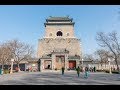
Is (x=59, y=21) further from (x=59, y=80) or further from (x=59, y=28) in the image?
(x=59, y=80)

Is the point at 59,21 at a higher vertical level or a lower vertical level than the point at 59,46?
higher

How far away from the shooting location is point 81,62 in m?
54.9

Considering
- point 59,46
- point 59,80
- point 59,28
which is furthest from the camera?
point 59,28

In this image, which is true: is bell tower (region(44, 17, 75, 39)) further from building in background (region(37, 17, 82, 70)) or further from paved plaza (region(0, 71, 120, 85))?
paved plaza (region(0, 71, 120, 85))

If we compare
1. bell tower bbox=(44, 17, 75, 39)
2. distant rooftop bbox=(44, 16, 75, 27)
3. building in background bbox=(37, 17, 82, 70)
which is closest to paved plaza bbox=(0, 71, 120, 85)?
building in background bbox=(37, 17, 82, 70)

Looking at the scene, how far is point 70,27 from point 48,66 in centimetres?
1272

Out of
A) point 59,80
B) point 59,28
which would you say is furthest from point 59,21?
point 59,80

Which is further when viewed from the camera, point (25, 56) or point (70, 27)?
point (70, 27)

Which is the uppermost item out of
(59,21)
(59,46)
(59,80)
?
(59,21)

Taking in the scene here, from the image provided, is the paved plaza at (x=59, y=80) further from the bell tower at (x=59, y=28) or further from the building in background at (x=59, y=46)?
the bell tower at (x=59, y=28)

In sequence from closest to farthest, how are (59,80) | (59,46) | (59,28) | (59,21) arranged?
(59,80)
(59,46)
(59,28)
(59,21)
